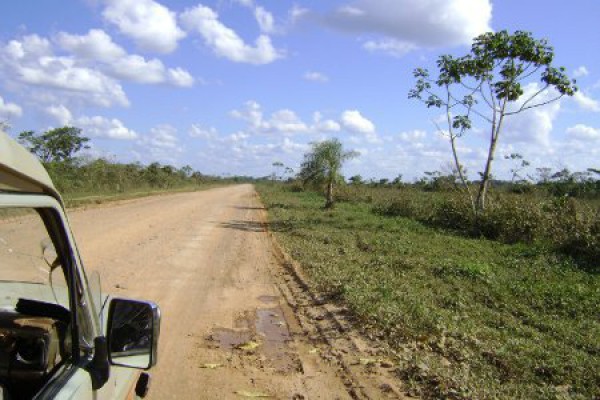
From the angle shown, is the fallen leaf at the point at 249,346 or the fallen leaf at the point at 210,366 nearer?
the fallen leaf at the point at 210,366

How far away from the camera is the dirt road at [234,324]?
5355 mm

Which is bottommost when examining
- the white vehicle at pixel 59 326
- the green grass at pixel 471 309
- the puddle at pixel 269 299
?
the puddle at pixel 269 299

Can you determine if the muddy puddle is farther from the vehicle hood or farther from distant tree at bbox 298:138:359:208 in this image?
distant tree at bbox 298:138:359:208

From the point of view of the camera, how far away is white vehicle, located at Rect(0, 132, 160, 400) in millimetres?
2104

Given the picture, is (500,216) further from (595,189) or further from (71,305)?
(71,305)

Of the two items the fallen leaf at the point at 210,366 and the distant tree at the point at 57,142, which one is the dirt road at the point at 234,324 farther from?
the distant tree at the point at 57,142

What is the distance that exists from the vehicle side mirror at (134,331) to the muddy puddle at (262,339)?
3.69m

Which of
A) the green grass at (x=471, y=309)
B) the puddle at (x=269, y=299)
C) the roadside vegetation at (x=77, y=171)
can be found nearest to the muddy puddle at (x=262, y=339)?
the puddle at (x=269, y=299)

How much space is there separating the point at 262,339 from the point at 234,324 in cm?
66

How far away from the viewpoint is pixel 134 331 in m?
2.27

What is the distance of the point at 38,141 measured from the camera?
31984 mm

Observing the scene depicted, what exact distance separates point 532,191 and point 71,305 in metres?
19.8

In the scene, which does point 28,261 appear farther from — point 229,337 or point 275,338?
point 275,338

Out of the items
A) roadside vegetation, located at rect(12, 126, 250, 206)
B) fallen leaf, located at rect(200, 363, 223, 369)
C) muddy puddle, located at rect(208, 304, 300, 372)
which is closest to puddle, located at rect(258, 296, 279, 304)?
muddy puddle, located at rect(208, 304, 300, 372)
